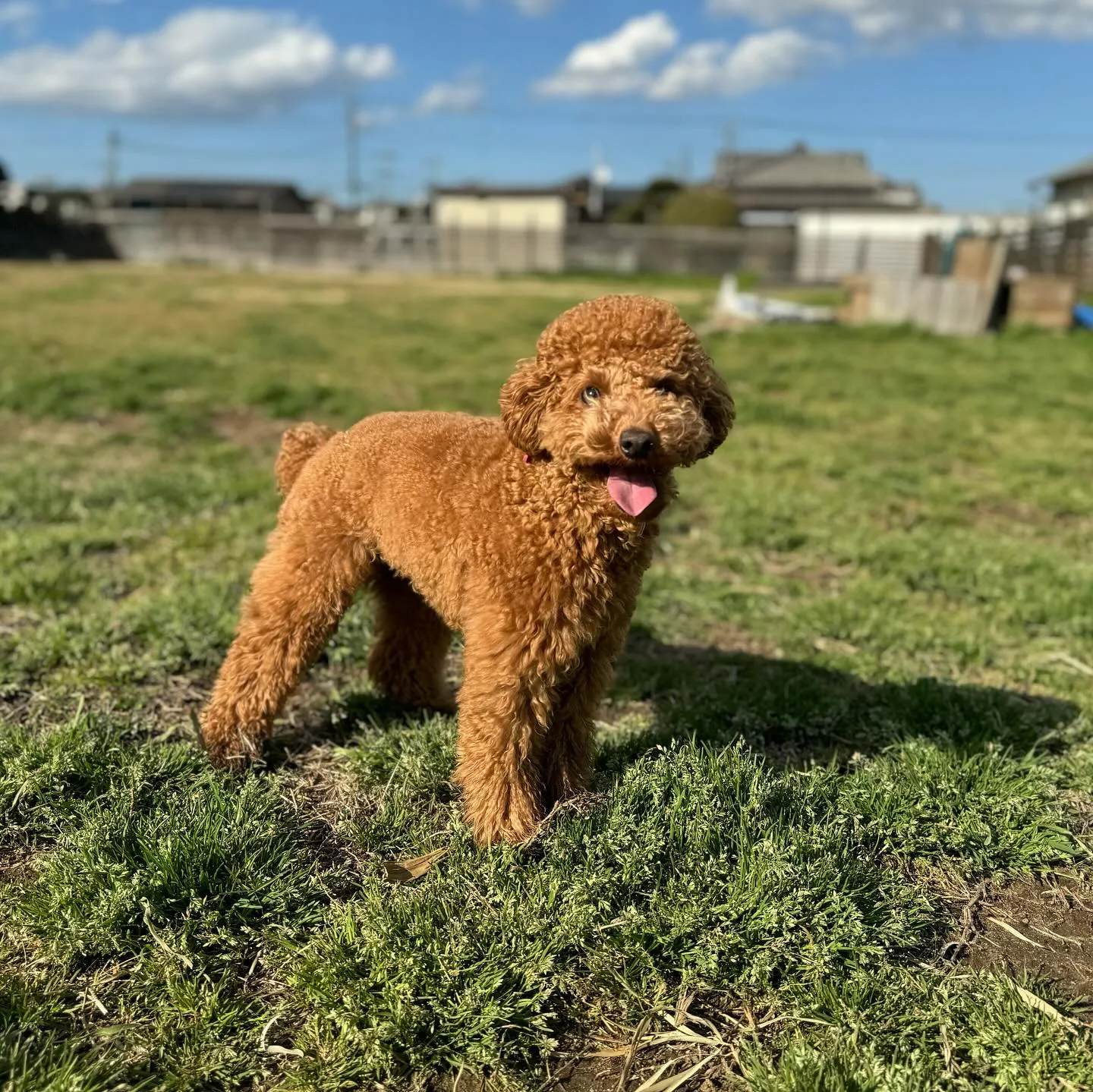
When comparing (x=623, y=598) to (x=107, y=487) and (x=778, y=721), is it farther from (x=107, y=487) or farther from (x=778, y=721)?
(x=107, y=487)

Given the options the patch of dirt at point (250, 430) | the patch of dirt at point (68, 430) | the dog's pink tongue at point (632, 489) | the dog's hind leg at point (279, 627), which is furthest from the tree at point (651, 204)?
the dog's pink tongue at point (632, 489)

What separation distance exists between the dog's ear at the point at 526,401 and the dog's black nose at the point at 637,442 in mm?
313

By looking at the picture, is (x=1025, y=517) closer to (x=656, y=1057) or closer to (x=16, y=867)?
(x=656, y=1057)

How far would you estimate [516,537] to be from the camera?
259 centimetres

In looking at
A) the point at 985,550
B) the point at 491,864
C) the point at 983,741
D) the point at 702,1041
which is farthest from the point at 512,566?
the point at 985,550

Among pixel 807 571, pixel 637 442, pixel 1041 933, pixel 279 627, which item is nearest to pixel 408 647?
pixel 279 627

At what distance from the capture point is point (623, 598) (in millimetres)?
2709

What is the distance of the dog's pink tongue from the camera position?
2311mm

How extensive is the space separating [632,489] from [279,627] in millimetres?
1450

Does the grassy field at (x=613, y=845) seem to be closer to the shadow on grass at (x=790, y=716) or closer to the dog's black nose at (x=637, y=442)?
the shadow on grass at (x=790, y=716)

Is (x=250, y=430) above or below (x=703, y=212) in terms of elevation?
below

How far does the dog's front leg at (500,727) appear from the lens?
258 centimetres

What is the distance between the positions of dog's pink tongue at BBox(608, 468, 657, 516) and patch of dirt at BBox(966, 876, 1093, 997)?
150 cm

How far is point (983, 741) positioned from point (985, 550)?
2.55 metres
